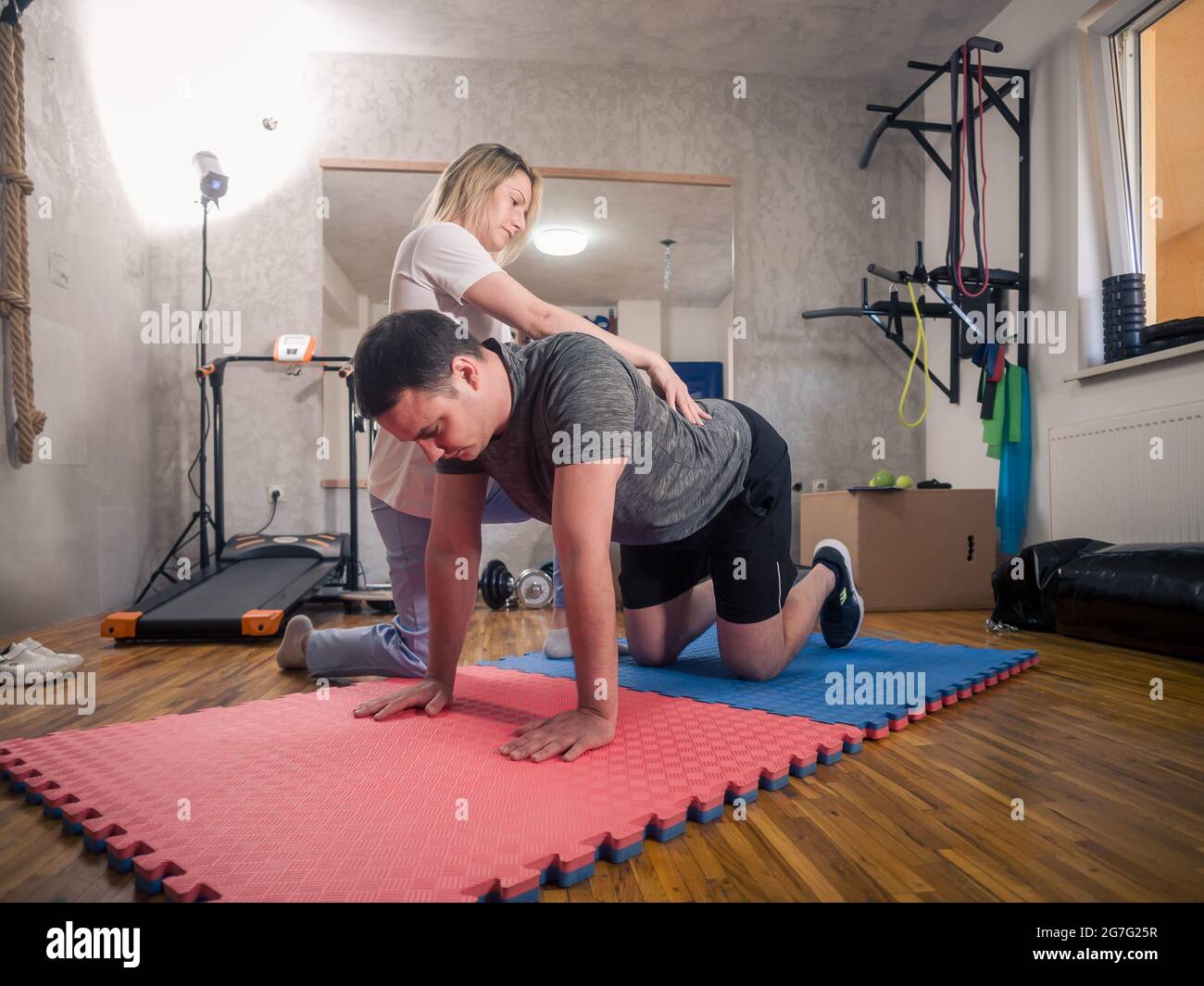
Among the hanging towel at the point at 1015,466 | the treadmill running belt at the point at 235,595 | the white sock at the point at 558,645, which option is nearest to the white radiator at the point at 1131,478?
the hanging towel at the point at 1015,466

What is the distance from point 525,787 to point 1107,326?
10.4 feet

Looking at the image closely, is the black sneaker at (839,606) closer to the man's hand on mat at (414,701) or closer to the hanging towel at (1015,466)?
the man's hand on mat at (414,701)

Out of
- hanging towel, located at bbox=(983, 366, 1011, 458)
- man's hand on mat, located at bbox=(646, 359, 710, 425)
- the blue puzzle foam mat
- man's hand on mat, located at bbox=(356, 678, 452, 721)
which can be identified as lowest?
the blue puzzle foam mat

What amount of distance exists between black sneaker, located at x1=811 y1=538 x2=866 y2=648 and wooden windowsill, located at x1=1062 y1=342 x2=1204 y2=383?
61.2 inches

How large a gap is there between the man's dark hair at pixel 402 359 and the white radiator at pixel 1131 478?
8.81ft

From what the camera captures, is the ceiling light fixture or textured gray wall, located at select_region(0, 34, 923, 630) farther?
Result: the ceiling light fixture

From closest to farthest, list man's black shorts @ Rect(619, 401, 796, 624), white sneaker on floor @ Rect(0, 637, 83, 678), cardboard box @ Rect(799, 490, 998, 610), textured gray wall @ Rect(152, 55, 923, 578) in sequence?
man's black shorts @ Rect(619, 401, 796, 624) → white sneaker on floor @ Rect(0, 637, 83, 678) → cardboard box @ Rect(799, 490, 998, 610) → textured gray wall @ Rect(152, 55, 923, 578)

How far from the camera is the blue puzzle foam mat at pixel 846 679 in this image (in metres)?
1.55

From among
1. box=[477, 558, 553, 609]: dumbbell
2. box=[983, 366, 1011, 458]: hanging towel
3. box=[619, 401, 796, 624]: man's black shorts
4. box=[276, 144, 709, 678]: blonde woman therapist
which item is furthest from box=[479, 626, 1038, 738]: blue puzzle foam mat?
box=[983, 366, 1011, 458]: hanging towel

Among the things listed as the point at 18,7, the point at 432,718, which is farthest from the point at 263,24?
the point at 432,718

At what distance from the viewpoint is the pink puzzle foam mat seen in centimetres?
83

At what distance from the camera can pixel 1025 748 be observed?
53.1 inches

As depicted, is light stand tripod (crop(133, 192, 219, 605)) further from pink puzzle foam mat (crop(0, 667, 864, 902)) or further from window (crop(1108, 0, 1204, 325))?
window (crop(1108, 0, 1204, 325))
